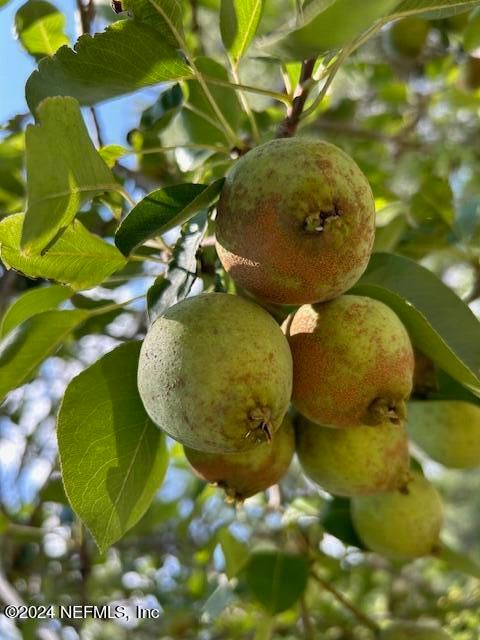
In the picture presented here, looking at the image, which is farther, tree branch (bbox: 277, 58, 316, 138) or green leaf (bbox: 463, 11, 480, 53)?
green leaf (bbox: 463, 11, 480, 53)

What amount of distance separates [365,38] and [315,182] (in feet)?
1.14

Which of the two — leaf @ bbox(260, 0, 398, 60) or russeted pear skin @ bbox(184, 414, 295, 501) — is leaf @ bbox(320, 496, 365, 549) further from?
leaf @ bbox(260, 0, 398, 60)

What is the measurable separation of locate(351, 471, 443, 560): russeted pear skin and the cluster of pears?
0.51 m

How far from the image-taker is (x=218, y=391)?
93 cm

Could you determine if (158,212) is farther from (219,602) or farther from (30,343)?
(219,602)

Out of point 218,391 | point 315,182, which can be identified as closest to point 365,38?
point 315,182

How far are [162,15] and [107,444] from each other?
694 millimetres

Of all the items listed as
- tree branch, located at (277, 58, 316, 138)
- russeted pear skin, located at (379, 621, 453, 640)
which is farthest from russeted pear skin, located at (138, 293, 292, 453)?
russeted pear skin, located at (379, 621, 453, 640)

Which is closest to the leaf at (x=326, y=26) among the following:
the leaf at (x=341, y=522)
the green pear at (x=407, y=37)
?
the leaf at (x=341, y=522)

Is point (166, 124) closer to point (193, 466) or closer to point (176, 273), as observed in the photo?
point (176, 273)

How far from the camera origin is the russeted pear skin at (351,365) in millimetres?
1081

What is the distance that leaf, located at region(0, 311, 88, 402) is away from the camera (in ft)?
4.12

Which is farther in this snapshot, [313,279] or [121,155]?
[121,155]

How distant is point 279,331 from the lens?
3.40 ft
